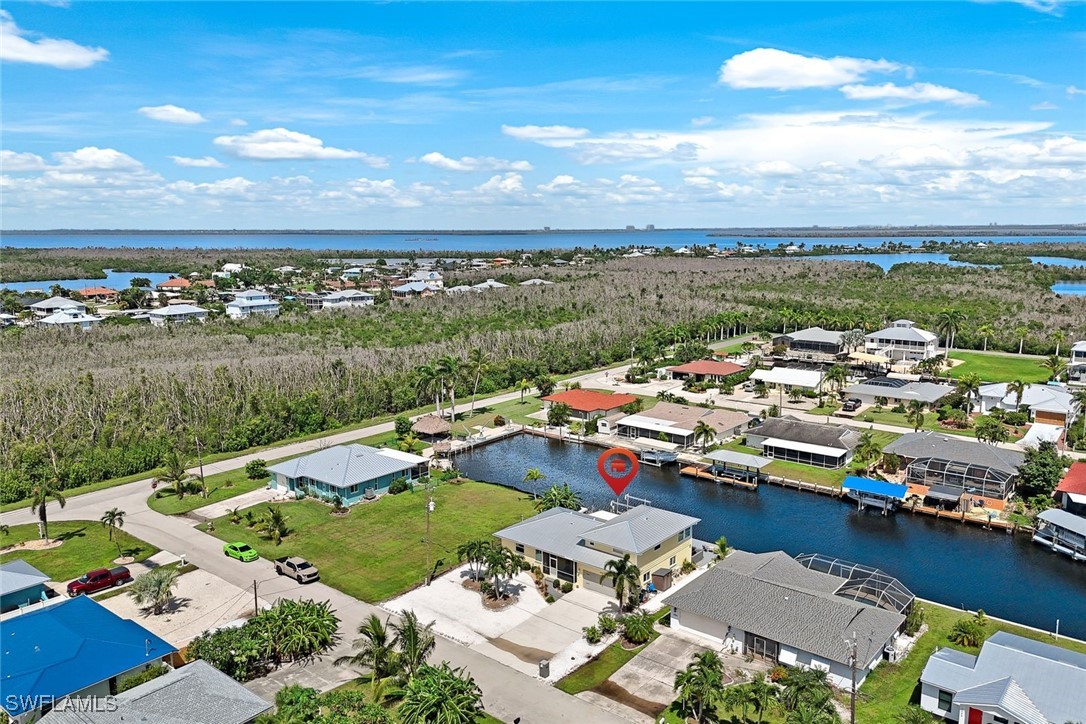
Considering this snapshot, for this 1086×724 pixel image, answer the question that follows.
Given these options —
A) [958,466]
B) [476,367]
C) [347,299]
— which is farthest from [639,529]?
[347,299]

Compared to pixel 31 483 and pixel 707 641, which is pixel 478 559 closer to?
pixel 707 641

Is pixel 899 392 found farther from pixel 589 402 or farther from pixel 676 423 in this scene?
pixel 589 402

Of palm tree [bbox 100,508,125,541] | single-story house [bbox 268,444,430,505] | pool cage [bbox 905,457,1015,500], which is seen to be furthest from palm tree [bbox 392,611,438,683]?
pool cage [bbox 905,457,1015,500]

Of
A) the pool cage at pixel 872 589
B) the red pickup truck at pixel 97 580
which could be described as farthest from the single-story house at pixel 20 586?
the pool cage at pixel 872 589

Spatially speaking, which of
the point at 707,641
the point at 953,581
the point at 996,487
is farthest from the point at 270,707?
the point at 996,487

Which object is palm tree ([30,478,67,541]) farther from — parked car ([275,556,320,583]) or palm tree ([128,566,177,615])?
parked car ([275,556,320,583])

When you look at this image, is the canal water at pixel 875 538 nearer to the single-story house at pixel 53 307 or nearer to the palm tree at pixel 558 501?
the palm tree at pixel 558 501
